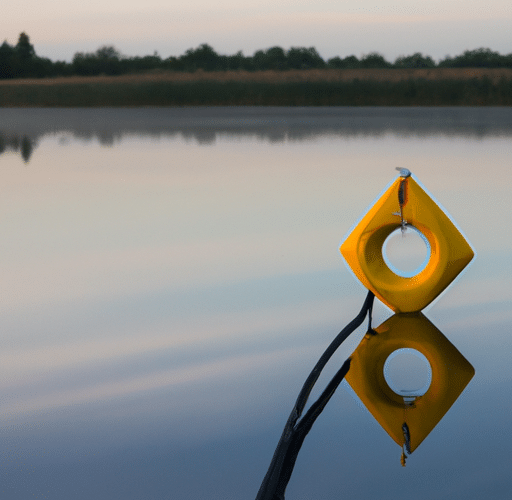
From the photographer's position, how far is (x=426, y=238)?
4.00 m

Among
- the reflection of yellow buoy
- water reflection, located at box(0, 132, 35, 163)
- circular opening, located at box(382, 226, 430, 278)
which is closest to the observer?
the reflection of yellow buoy

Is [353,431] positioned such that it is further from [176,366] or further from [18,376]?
[18,376]

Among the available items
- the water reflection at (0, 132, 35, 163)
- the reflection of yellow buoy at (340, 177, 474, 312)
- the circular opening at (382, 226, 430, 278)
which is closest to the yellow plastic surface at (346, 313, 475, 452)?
the reflection of yellow buoy at (340, 177, 474, 312)

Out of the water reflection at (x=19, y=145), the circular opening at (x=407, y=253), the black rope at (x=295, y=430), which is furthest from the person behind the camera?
the water reflection at (x=19, y=145)

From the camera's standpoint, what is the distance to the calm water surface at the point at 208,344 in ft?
7.91

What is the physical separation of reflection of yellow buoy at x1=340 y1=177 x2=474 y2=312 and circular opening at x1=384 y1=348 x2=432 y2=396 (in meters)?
0.52

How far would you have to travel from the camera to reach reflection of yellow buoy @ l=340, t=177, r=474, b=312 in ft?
12.8

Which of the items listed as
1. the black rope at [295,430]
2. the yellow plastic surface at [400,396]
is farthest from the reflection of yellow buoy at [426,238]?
the black rope at [295,430]

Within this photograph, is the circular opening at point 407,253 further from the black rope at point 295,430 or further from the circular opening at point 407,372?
the black rope at point 295,430

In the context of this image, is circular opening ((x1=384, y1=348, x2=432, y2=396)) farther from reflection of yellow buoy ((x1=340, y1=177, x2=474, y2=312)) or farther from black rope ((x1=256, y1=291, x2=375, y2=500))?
reflection of yellow buoy ((x1=340, y1=177, x2=474, y2=312))

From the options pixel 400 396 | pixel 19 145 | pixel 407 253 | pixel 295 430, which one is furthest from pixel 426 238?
pixel 19 145

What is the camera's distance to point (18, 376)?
3193 millimetres

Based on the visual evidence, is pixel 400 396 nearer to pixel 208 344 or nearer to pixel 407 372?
pixel 407 372

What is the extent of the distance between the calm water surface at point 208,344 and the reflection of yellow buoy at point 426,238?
15 centimetres
